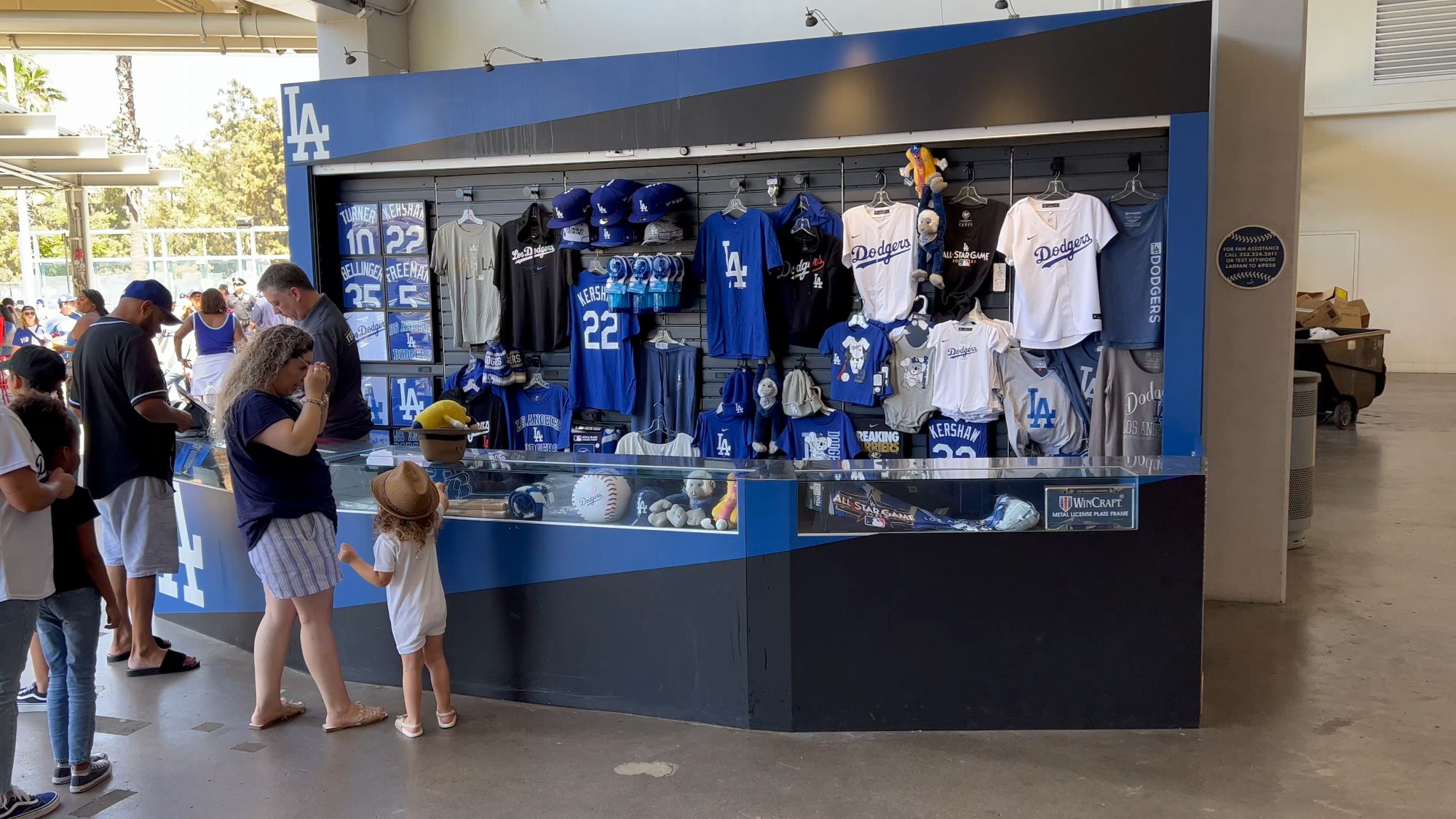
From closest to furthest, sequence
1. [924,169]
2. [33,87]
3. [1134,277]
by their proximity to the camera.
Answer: [1134,277] → [924,169] → [33,87]

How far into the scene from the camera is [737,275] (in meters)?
6.36

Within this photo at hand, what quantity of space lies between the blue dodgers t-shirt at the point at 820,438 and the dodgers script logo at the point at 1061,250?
4.92ft

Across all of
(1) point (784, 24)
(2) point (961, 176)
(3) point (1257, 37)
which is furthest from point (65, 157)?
(3) point (1257, 37)

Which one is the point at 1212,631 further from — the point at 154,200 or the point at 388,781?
the point at 154,200

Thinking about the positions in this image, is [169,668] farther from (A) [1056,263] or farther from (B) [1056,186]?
(B) [1056,186]

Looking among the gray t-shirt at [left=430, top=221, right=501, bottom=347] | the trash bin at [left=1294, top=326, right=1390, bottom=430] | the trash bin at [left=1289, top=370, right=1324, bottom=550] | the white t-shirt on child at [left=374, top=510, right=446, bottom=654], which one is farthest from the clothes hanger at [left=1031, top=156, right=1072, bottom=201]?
the trash bin at [left=1294, top=326, right=1390, bottom=430]

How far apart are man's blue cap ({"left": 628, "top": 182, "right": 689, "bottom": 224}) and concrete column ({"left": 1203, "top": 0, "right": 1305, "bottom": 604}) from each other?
304cm

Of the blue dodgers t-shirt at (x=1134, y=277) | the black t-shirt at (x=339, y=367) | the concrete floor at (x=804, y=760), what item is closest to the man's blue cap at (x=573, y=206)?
the black t-shirt at (x=339, y=367)

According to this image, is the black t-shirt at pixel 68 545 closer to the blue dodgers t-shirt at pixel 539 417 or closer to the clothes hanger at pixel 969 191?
the blue dodgers t-shirt at pixel 539 417

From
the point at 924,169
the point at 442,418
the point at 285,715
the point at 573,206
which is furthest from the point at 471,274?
the point at 285,715

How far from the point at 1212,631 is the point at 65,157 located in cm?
1712

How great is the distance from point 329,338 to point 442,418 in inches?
28.9

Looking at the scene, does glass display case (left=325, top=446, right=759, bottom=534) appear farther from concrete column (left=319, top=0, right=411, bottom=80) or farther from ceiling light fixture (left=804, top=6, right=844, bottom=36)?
concrete column (left=319, top=0, right=411, bottom=80)

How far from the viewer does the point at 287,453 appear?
365cm
